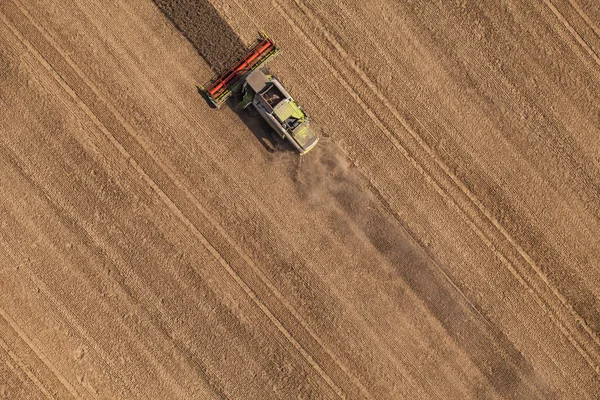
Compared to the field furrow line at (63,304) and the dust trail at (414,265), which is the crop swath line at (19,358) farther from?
the dust trail at (414,265)

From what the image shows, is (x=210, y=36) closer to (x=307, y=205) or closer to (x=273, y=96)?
(x=273, y=96)

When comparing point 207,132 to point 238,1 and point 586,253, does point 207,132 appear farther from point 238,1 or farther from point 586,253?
point 586,253

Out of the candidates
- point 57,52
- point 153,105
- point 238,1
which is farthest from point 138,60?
point 238,1

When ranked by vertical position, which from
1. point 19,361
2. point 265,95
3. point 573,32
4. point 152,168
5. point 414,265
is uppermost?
point 152,168

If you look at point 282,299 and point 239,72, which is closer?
point 239,72

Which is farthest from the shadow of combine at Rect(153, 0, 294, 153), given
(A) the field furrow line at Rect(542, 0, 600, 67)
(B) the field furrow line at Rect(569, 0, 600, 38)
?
(B) the field furrow line at Rect(569, 0, 600, 38)

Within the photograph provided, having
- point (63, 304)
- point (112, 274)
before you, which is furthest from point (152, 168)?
point (63, 304)
